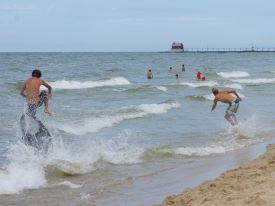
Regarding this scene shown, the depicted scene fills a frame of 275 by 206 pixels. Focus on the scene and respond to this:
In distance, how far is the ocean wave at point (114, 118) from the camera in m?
15.0

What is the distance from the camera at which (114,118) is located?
57.3 ft

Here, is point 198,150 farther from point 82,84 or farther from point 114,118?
point 82,84

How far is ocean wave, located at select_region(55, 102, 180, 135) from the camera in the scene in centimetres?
1501

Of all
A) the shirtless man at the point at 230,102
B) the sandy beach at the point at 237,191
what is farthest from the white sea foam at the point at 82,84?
the sandy beach at the point at 237,191

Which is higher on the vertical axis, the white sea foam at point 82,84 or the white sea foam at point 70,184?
the white sea foam at point 70,184

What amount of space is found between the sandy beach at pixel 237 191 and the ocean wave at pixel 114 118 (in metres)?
7.01


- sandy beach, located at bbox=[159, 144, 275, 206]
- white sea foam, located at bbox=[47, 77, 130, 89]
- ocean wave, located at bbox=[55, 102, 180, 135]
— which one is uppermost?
sandy beach, located at bbox=[159, 144, 275, 206]

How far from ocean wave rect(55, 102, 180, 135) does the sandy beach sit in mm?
7013

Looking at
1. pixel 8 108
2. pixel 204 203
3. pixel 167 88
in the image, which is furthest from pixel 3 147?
pixel 167 88

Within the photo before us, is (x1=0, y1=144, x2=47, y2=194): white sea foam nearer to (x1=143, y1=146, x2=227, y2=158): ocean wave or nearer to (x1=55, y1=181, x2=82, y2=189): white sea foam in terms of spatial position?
(x1=55, y1=181, x2=82, y2=189): white sea foam

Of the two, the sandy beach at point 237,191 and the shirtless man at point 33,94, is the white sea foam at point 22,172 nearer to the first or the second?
the shirtless man at point 33,94

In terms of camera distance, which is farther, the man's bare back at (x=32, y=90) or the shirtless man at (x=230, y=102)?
the shirtless man at (x=230, y=102)

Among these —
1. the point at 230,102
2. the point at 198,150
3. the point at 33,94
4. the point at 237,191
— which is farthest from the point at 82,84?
the point at 237,191

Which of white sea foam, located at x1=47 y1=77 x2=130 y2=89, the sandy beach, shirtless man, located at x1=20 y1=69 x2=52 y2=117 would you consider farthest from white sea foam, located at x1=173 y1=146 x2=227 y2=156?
white sea foam, located at x1=47 y1=77 x2=130 y2=89
